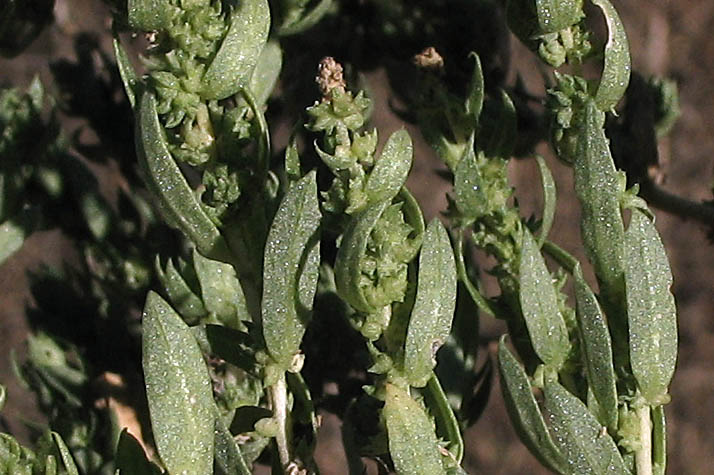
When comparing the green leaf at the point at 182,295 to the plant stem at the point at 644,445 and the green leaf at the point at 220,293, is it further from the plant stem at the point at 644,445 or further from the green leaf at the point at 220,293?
the plant stem at the point at 644,445

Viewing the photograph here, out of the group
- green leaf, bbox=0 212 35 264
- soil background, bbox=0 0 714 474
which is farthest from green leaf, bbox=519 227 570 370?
soil background, bbox=0 0 714 474

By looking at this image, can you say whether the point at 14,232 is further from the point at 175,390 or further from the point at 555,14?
the point at 555,14

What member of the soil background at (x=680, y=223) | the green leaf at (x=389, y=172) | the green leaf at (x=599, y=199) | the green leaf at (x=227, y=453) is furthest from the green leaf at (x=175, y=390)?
the soil background at (x=680, y=223)

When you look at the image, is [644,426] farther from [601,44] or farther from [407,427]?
[601,44]

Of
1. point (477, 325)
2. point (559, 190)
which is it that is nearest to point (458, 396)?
point (477, 325)

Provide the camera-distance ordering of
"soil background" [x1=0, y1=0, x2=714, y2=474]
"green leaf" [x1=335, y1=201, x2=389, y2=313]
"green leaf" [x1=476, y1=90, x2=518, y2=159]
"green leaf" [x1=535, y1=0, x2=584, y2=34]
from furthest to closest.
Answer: "soil background" [x1=0, y1=0, x2=714, y2=474]
"green leaf" [x1=476, y1=90, x2=518, y2=159]
"green leaf" [x1=535, y1=0, x2=584, y2=34]
"green leaf" [x1=335, y1=201, x2=389, y2=313]

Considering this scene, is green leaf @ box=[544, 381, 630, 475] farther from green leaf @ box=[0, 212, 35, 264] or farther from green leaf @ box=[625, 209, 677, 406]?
green leaf @ box=[0, 212, 35, 264]
